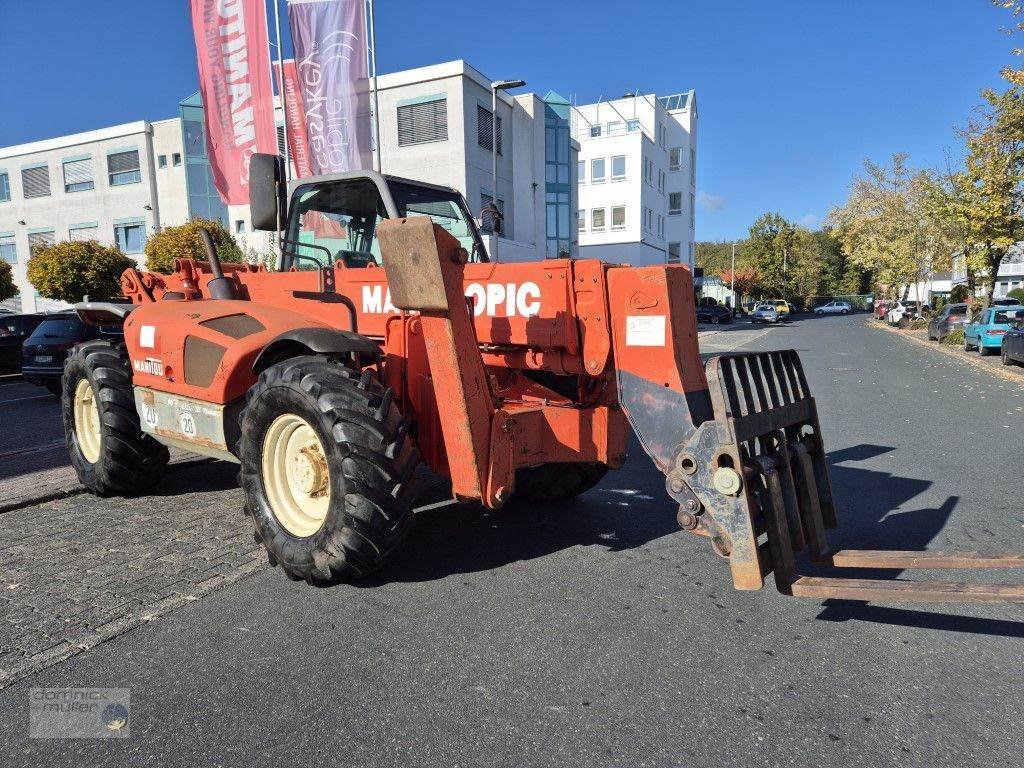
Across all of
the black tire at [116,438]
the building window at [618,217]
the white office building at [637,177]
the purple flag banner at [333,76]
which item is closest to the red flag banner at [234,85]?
the purple flag banner at [333,76]

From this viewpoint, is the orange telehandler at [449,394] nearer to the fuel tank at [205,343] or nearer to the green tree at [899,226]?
the fuel tank at [205,343]

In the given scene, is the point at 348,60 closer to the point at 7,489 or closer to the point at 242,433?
the point at 7,489

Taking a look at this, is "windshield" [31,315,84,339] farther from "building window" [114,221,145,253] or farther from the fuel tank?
"building window" [114,221,145,253]

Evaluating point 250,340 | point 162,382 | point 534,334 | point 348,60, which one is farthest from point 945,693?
point 348,60

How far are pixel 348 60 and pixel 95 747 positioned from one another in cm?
1434

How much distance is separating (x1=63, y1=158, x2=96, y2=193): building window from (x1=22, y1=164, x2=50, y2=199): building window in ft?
4.63

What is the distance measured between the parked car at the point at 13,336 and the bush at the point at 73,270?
392 inches

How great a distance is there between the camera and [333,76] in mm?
14336

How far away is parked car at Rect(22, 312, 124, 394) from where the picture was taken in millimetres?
12117

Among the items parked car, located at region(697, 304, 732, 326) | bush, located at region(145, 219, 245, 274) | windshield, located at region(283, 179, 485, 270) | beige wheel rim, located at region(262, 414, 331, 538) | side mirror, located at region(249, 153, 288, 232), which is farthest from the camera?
parked car, located at region(697, 304, 732, 326)

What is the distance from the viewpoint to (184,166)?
32.0 meters

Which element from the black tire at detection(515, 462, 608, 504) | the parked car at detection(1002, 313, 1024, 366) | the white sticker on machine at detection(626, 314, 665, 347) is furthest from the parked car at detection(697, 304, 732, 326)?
the white sticker on machine at detection(626, 314, 665, 347)

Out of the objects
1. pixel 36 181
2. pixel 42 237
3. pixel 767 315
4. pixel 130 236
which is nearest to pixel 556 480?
pixel 130 236

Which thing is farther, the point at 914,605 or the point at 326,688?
the point at 914,605
